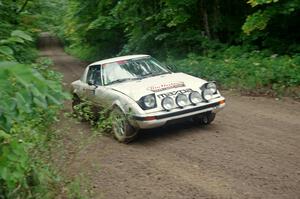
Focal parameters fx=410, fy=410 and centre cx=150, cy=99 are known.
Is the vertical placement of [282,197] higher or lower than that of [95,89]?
lower

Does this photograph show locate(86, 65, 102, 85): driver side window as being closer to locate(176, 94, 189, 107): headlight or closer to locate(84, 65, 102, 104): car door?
locate(84, 65, 102, 104): car door

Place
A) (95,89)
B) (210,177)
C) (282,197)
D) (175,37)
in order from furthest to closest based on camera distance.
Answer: (175,37) → (95,89) → (210,177) → (282,197)

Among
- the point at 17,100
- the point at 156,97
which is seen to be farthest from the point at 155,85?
the point at 17,100

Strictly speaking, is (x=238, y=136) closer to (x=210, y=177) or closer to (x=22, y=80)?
(x=210, y=177)

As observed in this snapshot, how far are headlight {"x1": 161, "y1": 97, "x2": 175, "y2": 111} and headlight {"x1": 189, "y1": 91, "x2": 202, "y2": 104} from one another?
384mm

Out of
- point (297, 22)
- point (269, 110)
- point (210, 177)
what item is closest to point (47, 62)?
point (210, 177)

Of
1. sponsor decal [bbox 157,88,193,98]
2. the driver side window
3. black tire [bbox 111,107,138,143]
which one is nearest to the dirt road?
black tire [bbox 111,107,138,143]

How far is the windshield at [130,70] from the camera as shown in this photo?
8289 mm

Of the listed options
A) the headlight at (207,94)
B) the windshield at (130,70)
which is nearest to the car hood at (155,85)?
the headlight at (207,94)

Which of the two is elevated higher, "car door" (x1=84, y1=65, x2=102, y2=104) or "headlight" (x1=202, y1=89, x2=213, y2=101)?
"car door" (x1=84, y1=65, x2=102, y2=104)

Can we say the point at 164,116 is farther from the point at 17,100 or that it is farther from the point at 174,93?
the point at 17,100

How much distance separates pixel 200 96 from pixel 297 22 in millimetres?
8875

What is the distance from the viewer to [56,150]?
15.3 ft

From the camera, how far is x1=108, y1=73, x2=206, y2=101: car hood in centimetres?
721
